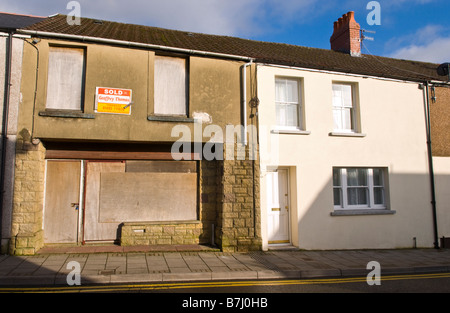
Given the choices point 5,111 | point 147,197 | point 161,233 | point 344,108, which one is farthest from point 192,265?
point 344,108

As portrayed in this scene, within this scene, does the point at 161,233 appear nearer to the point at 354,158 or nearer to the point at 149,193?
the point at 149,193

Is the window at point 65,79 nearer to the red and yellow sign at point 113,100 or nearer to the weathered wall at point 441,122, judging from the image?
the red and yellow sign at point 113,100

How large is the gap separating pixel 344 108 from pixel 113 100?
748cm

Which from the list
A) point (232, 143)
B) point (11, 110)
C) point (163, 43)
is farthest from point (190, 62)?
point (11, 110)

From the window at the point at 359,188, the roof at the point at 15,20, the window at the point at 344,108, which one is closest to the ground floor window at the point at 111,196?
the roof at the point at 15,20

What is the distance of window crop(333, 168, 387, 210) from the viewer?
35.0 feet

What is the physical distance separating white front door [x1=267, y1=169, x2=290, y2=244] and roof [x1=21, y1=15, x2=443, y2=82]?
3674mm

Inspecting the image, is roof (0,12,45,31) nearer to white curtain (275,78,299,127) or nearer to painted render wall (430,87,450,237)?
white curtain (275,78,299,127)

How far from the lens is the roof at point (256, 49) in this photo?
9562 mm

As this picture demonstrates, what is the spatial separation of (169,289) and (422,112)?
35.2ft

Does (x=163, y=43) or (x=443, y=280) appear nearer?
(x=443, y=280)

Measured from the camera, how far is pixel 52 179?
29.4 feet

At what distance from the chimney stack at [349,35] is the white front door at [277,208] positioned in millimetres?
7386

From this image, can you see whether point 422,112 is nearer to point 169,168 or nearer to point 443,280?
point 443,280
